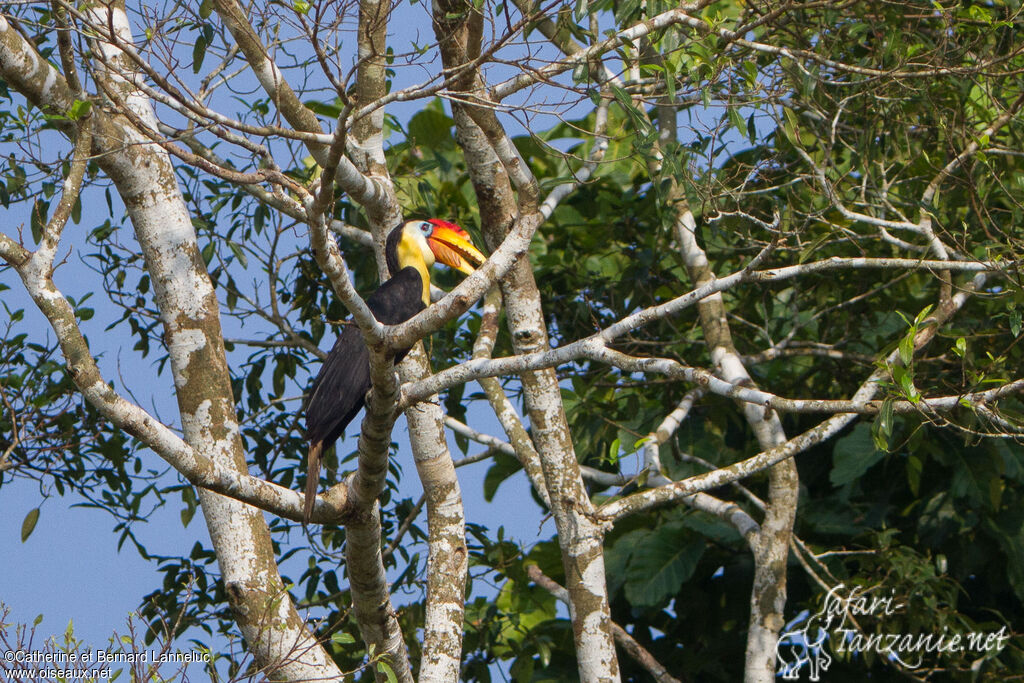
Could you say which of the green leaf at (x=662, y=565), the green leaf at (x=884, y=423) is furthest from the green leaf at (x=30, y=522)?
the green leaf at (x=884, y=423)

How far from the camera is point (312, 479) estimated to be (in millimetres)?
3342

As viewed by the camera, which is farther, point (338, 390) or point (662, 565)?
point (662, 565)

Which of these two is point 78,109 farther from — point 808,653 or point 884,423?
point 808,653

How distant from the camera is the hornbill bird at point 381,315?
12.4 ft

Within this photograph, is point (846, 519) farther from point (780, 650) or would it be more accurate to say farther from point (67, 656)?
point (67, 656)

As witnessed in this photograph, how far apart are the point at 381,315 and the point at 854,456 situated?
2323 mm

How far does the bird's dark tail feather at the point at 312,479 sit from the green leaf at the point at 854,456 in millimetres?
2418

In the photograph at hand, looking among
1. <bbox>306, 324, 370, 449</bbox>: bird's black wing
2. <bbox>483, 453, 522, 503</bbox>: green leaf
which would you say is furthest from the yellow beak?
<bbox>483, 453, 522, 503</bbox>: green leaf

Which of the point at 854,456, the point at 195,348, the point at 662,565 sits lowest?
the point at 662,565

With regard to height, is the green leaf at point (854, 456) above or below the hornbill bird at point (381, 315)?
below

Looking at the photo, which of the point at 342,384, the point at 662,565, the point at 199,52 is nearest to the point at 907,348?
the point at 342,384

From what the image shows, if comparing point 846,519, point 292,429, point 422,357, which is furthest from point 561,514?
point 846,519

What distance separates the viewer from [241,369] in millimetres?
5148

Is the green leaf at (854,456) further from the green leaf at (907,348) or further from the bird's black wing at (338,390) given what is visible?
the bird's black wing at (338,390)
